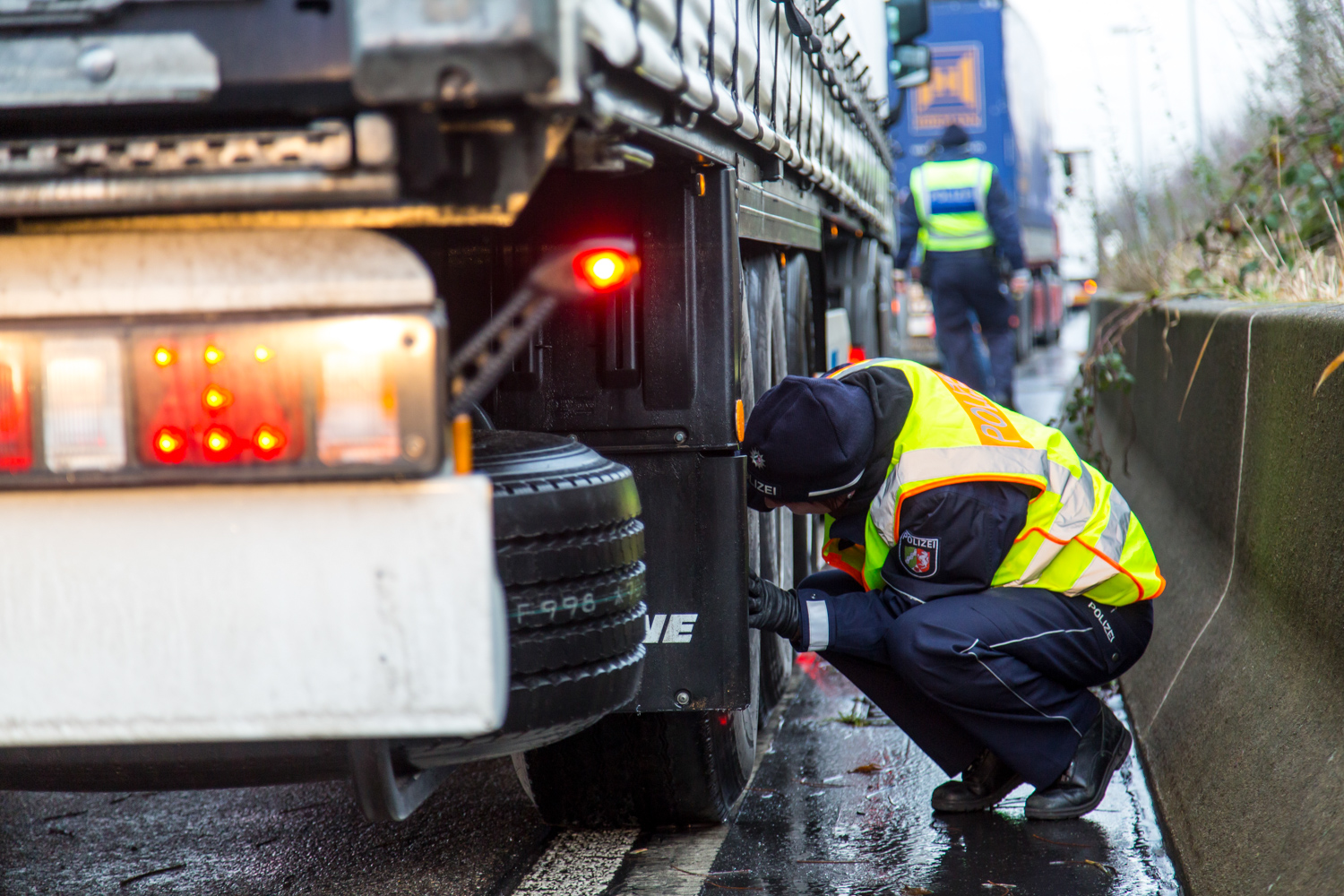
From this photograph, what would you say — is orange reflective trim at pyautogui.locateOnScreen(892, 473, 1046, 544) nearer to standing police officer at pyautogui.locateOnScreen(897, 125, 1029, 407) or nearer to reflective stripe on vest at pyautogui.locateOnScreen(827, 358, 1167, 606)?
reflective stripe on vest at pyautogui.locateOnScreen(827, 358, 1167, 606)

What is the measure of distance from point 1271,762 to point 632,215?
1700 mm

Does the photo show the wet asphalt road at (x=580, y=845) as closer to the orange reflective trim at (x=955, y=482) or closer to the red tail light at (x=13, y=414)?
the orange reflective trim at (x=955, y=482)

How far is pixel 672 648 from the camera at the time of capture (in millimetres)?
3057

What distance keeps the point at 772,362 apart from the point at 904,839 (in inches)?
51.7

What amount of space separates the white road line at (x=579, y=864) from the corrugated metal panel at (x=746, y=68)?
5.41 feet

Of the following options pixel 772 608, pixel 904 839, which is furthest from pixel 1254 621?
pixel 772 608

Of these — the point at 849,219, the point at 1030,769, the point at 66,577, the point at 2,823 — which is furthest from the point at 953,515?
the point at 849,219

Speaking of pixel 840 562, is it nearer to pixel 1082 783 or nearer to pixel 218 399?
pixel 1082 783

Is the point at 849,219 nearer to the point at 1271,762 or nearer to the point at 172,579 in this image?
the point at 1271,762

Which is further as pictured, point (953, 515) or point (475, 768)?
point (475, 768)

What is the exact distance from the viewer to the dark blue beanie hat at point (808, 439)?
3.24 meters

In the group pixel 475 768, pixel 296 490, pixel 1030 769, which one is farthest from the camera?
pixel 475 768

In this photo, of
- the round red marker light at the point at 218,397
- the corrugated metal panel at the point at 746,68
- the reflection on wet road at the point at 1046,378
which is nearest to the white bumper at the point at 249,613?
the round red marker light at the point at 218,397

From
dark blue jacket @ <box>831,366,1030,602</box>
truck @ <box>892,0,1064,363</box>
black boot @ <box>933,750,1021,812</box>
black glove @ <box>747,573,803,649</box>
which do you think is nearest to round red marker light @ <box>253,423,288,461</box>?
black glove @ <box>747,573,803,649</box>
